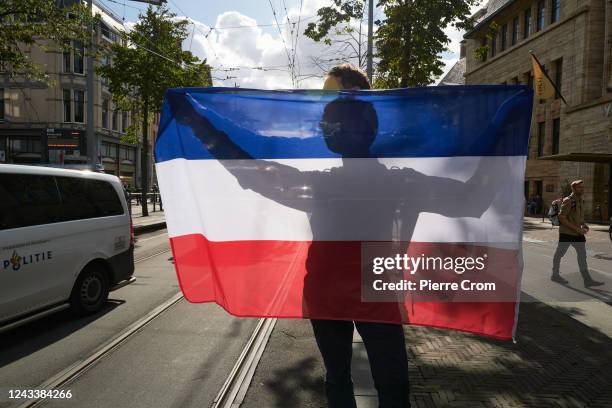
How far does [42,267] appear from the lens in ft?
17.7

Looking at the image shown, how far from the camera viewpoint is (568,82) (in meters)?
30.7

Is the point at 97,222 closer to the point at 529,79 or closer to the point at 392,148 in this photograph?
the point at 392,148

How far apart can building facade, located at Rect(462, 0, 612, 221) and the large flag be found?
2260cm

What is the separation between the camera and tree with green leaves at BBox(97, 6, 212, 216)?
851 inches

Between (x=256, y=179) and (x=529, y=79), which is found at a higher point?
(x=529, y=79)

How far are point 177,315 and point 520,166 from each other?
484cm

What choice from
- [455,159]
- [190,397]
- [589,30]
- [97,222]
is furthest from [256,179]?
[589,30]

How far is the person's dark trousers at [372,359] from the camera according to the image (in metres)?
2.23

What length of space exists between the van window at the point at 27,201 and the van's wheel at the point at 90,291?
A: 2.97ft

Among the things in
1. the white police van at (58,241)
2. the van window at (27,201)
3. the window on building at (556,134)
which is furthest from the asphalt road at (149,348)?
the window on building at (556,134)

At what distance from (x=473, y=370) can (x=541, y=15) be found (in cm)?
3688

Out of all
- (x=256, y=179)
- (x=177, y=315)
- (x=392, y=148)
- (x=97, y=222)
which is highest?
(x=392, y=148)

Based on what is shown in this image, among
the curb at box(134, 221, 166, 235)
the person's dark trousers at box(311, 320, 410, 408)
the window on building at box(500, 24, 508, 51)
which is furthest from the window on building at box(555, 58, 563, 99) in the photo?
the person's dark trousers at box(311, 320, 410, 408)

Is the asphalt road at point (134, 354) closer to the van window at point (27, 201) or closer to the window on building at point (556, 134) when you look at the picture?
the van window at point (27, 201)
